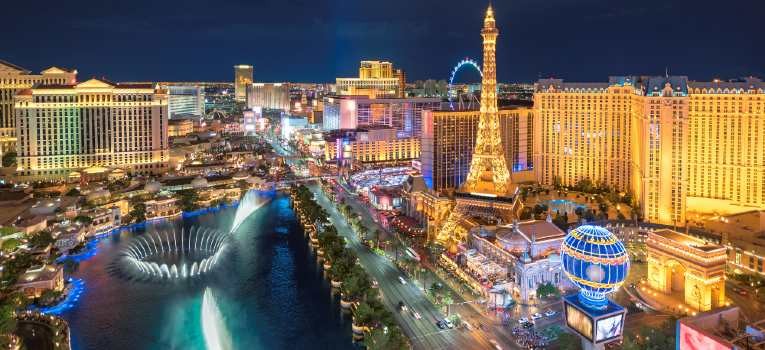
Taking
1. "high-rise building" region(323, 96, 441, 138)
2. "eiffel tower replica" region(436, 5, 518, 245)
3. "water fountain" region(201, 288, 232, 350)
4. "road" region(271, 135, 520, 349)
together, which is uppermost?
"high-rise building" region(323, 96, 441, 138)

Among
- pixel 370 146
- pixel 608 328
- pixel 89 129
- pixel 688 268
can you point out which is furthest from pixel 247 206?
pixel 608 328

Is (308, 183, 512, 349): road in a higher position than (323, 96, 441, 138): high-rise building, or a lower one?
lower

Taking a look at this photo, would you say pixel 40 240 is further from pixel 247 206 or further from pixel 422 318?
pixel 422 318

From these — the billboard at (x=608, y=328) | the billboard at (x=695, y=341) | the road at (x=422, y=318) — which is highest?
the billboard at (x=695, y=341)

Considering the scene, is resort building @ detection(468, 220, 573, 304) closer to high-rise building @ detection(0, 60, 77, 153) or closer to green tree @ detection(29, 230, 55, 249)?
green tree @ detection(29, 230, 55, 249)

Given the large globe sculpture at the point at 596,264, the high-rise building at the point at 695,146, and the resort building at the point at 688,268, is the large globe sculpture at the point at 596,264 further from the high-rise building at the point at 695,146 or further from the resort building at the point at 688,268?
the high-rise building at the point at 695,146

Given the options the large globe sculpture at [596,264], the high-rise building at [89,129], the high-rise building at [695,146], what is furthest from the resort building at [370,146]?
the large globe sculpture at [596,264]

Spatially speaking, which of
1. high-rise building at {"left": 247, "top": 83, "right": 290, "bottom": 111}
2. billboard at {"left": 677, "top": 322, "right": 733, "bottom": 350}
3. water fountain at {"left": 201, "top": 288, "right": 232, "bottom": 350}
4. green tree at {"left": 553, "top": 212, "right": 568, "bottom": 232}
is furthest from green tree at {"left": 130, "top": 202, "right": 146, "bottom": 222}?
high-rise building at {"left": 247, "top": 83, "right": 290, "bottom": 111}
